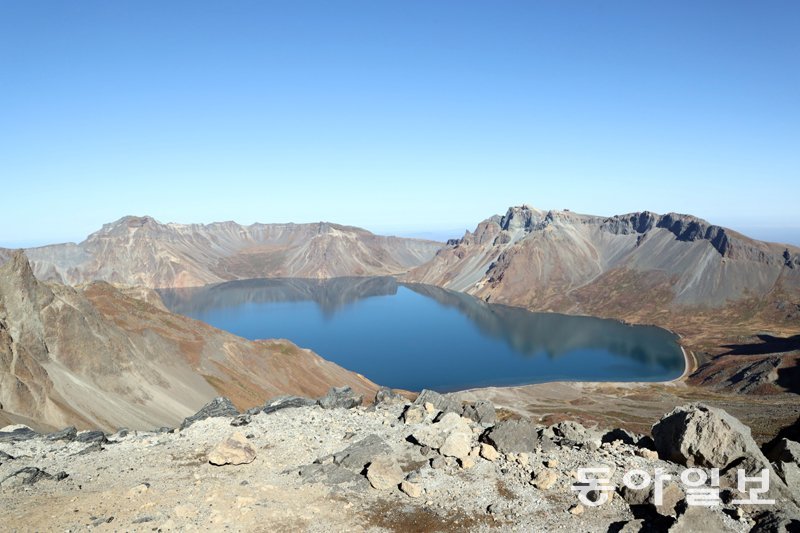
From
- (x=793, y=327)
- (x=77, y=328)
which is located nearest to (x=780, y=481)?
(x=77, y=328)

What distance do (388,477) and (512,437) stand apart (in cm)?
667

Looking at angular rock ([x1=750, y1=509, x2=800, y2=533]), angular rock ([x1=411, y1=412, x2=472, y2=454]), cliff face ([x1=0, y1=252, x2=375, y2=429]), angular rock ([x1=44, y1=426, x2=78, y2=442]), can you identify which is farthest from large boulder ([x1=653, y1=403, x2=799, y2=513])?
cliff face ([x1=0, y1=252, x2=375, y2=429])

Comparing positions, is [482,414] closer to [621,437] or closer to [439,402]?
[439,402]

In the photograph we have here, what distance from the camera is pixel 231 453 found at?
25859 mm

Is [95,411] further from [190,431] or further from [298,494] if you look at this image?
[298,494]

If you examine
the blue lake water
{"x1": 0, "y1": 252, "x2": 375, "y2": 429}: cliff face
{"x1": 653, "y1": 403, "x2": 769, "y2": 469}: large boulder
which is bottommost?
the blue lake water

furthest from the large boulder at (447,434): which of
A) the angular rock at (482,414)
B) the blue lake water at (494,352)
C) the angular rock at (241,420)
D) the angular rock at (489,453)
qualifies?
the blue lake water at (494,352)

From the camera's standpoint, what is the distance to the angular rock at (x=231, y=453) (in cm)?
2559

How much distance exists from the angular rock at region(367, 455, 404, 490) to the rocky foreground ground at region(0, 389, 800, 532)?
67mm

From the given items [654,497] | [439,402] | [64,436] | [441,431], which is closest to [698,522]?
[654,497]

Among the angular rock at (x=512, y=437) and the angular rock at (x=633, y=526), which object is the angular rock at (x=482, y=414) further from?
the angular rock at (x=633, y=526)

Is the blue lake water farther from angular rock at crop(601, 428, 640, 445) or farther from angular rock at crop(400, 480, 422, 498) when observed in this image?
angular rock at crop(400, 480, 422, 498)

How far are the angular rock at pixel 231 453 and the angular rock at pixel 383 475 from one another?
6193 millimetres

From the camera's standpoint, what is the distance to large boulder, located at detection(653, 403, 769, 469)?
2284 cm
